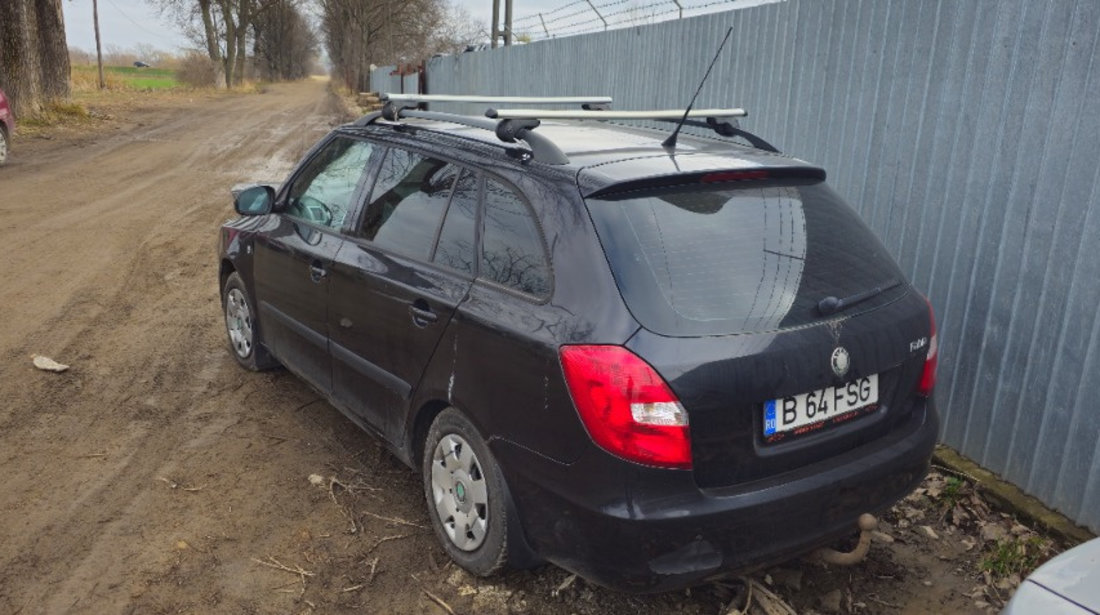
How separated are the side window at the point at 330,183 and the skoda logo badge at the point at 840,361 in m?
2.39

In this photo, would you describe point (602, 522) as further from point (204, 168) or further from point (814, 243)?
point (204, 168)

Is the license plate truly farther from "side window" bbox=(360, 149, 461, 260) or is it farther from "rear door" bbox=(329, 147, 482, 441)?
"side window" bbox=(360, 149, 461, 260)

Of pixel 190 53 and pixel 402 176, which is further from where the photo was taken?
pixel 190 53

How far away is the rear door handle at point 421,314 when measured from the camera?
10.7 feet

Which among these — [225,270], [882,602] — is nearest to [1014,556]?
[882,602]

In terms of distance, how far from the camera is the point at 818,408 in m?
2.79

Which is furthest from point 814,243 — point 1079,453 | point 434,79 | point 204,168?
point 434,79

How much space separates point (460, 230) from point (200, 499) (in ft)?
5.93

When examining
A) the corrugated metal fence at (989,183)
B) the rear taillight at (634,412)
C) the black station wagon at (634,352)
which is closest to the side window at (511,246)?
the black station wagon at (634,352)

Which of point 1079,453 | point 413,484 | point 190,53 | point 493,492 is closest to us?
point 493,492

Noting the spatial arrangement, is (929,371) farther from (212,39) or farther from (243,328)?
(212,39)

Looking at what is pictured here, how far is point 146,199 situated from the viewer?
38.4 feet

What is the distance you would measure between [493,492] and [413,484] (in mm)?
1150

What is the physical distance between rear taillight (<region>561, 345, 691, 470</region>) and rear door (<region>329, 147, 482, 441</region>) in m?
0.82
